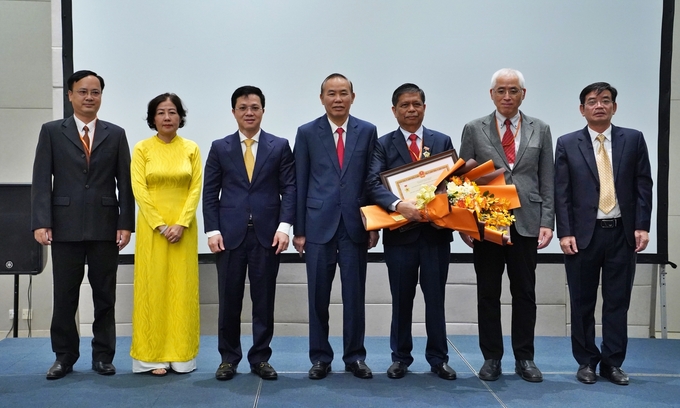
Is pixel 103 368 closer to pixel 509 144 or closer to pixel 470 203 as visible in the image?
pixel 470 203

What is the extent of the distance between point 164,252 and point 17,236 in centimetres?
159

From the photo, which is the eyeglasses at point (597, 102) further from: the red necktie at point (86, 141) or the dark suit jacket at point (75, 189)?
the red necktie at point (86, 141)

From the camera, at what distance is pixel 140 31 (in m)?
4.72

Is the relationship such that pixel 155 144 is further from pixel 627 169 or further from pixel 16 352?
pixel 627 169

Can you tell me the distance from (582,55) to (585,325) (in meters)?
2.24

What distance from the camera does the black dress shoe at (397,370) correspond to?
3443mm

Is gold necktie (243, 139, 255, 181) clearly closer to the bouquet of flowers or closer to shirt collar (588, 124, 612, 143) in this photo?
the bouquet of flowers

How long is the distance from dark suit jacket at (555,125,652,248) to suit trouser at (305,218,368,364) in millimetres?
1102

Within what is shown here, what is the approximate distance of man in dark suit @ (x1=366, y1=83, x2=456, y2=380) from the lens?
3447 mm

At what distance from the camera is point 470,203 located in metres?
3.12

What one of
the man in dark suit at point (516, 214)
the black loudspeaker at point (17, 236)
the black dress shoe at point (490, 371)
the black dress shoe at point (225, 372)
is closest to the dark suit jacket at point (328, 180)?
the man in dark suit at point (516, 214)

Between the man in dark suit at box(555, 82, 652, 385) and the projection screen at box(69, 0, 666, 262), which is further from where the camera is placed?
the projection screen at box(69, 0, 666, 262)

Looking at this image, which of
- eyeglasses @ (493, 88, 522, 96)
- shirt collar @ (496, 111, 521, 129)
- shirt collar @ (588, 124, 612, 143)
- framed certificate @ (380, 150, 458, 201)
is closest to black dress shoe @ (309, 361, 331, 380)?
framed certificate @ (380, 150, 458, 201)

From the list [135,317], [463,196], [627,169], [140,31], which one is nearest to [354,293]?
[463,196]
